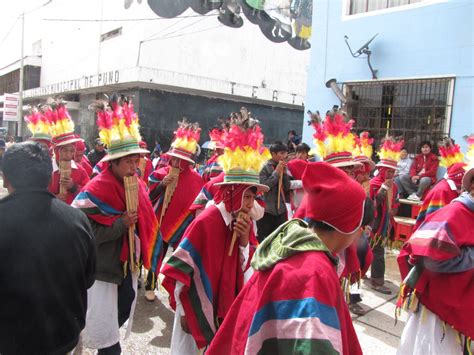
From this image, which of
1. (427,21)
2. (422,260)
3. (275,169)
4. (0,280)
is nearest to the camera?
(0,280)

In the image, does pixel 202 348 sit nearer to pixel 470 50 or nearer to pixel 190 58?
pixel 470 50

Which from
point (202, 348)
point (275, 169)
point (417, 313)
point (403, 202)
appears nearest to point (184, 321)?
point (202, 348)

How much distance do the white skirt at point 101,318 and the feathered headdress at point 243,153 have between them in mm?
1320

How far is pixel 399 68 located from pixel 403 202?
3.26 meters

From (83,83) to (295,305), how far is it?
21.2m

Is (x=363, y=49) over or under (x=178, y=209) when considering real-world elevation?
over

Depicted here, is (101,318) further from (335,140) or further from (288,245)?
(335,140)

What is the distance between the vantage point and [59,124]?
16.3ft

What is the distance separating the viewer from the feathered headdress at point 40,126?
5320 mm

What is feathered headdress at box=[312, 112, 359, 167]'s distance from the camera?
462 centimetres

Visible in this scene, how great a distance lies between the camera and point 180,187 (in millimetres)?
5500

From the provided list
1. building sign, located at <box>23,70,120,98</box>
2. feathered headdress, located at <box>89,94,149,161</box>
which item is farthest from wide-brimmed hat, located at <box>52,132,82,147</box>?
building sign, located at <box>23,70,120,98</box>

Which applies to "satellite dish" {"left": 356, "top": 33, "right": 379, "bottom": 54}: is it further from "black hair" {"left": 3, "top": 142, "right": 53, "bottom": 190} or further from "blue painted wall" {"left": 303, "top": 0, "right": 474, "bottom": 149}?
"black hair" {"left": 3, "top": 142, "right": 53, "bottom": 190}

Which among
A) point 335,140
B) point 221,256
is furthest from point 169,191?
point 221,256
